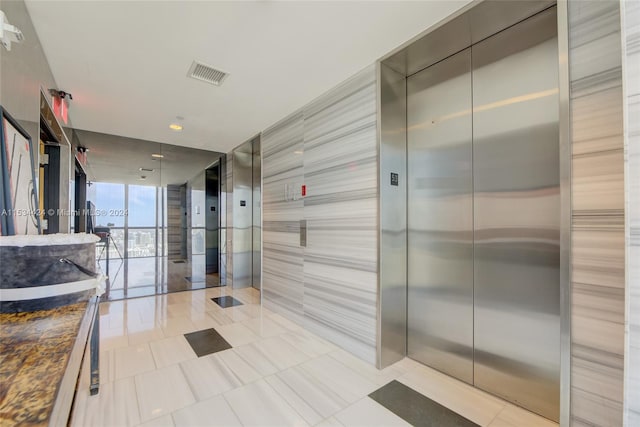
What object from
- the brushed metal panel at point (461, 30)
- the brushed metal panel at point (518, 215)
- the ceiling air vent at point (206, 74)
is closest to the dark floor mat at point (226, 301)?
the ceiling air vent at point (206, 74)

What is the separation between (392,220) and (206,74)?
230 cm

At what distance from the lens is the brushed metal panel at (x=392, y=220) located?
2477mm

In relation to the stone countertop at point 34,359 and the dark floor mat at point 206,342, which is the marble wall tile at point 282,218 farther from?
the stone countertop at point 34,359

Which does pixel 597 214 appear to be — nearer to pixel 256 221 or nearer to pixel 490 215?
pixel 490 215

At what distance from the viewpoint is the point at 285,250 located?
3.86 metres

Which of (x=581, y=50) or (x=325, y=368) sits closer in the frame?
(x=581, y=50)

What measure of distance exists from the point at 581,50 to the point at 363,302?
2.27m

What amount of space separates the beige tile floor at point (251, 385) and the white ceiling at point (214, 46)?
8.97 feet

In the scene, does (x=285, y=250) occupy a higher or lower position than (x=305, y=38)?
lower

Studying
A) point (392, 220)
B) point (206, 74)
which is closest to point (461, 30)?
point (392, 220)

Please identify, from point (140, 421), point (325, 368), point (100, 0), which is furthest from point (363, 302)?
point (100, 0)

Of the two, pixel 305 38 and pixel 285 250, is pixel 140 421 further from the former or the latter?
pixel 305 38

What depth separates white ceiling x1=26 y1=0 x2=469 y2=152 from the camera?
74.8 inches

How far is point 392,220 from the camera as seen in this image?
255 cm
